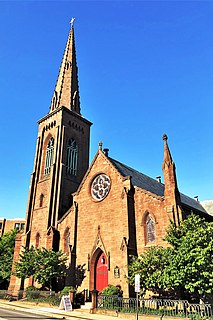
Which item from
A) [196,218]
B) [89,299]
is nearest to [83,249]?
[89,299]

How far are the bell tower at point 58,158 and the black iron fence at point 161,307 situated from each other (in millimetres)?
13947

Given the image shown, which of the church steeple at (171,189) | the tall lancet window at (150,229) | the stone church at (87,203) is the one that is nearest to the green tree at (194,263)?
the church steeple at (171,189)

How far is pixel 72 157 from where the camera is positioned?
4250 centimetres

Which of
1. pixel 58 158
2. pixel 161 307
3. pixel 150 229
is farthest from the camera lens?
pixel 58 158

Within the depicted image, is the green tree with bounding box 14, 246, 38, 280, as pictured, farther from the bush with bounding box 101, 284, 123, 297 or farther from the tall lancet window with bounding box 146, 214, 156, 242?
the tall lancet window with bounding box 146, 214, 156, 242

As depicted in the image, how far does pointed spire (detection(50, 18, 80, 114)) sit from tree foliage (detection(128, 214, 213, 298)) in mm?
29487

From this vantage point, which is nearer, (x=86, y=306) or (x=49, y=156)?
(x=86, y=306)

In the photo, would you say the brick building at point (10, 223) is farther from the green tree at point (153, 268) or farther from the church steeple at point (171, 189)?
the green tree at point (153, 268)

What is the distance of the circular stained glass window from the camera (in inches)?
1230

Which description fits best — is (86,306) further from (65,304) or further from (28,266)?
(28,266)

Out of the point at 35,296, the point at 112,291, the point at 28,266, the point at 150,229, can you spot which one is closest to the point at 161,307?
the point at 112,291

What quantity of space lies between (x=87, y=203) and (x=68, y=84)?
76.8 ft

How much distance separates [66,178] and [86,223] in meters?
9.73

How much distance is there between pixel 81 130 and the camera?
45594mm
